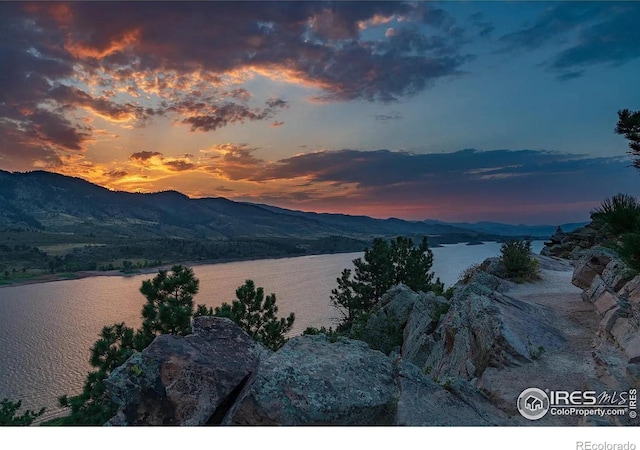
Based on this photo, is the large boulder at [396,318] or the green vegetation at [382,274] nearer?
the large boulder at [396,318]

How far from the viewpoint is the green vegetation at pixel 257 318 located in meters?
16.2

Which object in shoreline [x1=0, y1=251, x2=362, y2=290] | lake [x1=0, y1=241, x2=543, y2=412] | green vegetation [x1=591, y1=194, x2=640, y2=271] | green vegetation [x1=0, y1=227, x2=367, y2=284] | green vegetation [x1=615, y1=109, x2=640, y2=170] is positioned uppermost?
green vegetation [x1=615, y1=109, x2=640, y2=170]

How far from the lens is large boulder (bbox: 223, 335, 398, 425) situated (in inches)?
184

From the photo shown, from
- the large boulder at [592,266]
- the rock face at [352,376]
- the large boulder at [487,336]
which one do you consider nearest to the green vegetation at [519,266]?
the large boulder at [592,266]

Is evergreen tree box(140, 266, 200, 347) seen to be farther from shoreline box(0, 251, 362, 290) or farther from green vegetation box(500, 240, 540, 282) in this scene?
shoreline box(0, 251, 362, 290)

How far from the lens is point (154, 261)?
91.6m

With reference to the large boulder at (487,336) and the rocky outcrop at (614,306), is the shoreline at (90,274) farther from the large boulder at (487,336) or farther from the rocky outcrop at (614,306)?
the rocky outcrop at (614,306)

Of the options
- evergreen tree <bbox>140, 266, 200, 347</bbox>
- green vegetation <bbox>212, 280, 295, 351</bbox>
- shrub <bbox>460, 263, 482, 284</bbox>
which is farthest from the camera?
shrub <bbox>460, 263, 482, 284</bbox>

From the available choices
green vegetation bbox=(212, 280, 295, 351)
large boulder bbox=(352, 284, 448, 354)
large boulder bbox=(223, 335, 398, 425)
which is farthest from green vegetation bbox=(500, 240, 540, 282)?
large boulder bbox=(223, 335, 398, 425)

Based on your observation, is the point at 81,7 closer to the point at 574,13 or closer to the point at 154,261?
the point at 574,13

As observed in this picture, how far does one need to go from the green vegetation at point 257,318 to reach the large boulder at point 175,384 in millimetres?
10649

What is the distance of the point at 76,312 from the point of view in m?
47.8

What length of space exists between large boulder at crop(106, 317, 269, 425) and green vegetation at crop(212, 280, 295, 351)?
419 inches

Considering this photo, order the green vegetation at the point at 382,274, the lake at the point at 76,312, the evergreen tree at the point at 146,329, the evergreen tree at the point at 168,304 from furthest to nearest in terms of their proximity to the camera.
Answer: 1. the lake at the point at 76,312
2. the green vegetation at the point at 382,274
3. the evergreen tree at the point at 146,329
4. the evergreen tree at the point at 168,304
